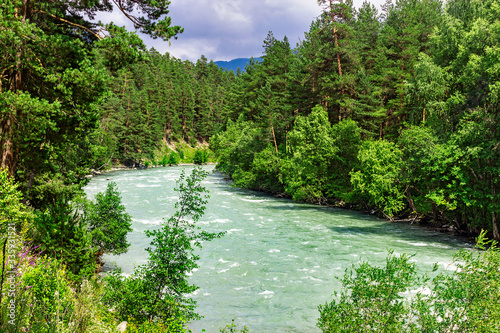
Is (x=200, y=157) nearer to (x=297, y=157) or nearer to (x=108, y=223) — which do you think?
(x=297, y=157)

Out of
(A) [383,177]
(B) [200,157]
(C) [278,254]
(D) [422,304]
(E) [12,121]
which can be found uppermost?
(B) [200,157]

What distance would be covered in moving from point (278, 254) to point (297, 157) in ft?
56.6

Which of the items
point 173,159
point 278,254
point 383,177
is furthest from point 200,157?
point 278,254

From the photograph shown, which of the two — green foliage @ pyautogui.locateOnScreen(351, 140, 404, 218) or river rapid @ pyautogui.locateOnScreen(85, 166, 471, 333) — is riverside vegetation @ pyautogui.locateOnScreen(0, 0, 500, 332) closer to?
green foliage @ pyautogui.locateOnScreen(351, 140, 404, 218)

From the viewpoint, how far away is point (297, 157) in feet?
112

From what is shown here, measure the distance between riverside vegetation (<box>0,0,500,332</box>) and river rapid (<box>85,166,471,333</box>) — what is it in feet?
5.98

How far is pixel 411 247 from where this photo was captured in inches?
753

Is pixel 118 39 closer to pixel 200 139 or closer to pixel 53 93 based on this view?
pixel 53 93

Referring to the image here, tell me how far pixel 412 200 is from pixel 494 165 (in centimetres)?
810

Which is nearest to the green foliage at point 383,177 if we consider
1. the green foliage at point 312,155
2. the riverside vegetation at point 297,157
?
the riverside vegetation at point 297,157

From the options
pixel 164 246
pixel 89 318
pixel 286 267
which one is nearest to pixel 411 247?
pixel 286 267

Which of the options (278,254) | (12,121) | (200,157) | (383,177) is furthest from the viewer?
(200,157)

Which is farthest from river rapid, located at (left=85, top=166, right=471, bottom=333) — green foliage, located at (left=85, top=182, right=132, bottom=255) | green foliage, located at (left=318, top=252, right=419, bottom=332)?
green foliage, located at (left=318, top=252, right=419, bottom=332)

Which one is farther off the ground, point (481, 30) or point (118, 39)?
point (481, 30)
